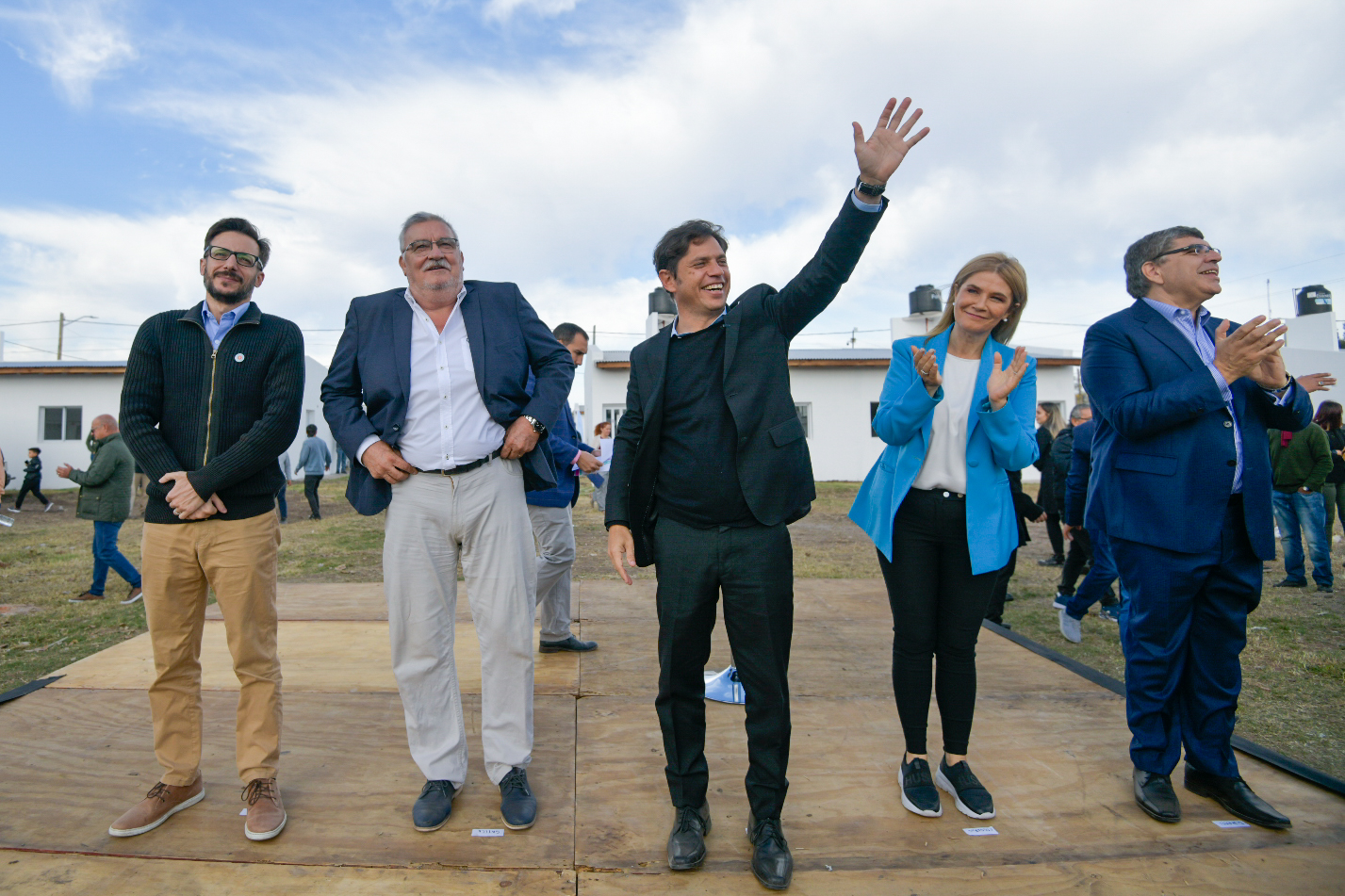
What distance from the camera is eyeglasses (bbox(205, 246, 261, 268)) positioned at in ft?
8.84

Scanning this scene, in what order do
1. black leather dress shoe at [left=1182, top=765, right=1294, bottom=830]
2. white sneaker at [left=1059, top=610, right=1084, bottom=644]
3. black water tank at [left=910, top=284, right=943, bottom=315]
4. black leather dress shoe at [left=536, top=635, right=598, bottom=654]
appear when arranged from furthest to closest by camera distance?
black water tank at [left=910, top=284, right=943, bottom=315] < white sneaker at [left=1059, top=610, right=1084, bottom=644] < black leather dress shoe at [left=536, top=635, right=598, bottom=654] < black leather dress shoe at [left=1182, top=765, right=1294, bottom=830]

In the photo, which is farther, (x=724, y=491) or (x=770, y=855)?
(x=724, y=491)

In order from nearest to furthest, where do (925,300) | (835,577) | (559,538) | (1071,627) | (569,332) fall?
(559,538), (569,332), (1071,627), (835,577), (925,300)

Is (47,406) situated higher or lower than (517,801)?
higher

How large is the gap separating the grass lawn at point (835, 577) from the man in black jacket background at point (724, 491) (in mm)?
2858

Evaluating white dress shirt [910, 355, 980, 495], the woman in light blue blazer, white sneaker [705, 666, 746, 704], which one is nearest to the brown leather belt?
the woman in light blue blazer

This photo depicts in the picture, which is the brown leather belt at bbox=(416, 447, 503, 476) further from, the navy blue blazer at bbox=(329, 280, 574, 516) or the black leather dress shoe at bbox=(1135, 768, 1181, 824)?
the black leather dress shoe at bbox=(1135, 768, 1181, 824)

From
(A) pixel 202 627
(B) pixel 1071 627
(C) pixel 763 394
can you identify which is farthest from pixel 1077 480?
(A) pixel 202 627

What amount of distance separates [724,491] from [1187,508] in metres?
1.71

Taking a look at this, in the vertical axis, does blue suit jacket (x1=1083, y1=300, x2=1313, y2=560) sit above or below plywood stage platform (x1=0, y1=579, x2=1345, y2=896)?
above

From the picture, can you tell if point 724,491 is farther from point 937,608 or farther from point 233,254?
point 233,254

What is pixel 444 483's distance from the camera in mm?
2664

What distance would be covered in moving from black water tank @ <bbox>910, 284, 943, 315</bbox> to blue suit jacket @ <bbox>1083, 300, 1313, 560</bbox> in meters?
24.4

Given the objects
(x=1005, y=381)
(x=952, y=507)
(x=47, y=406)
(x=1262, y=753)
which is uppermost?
(x=47, y=406)
